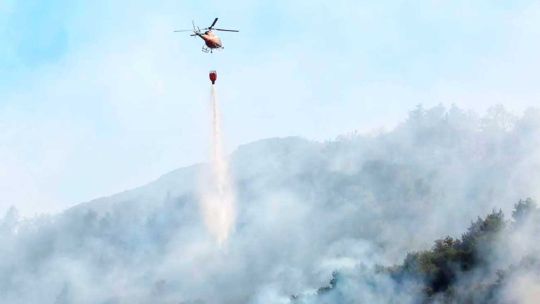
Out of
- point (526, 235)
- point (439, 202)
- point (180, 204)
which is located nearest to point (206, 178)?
point (180, 204)

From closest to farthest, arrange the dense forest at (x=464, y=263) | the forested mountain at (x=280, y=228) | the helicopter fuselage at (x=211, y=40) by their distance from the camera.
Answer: the helicopter fuselage at (x=211, y=40) < the dense forest at (x=464, y=263) < the forested mountain at (x=280, y=228)

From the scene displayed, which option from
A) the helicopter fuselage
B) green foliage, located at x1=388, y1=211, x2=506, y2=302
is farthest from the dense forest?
the helicopter fuselage

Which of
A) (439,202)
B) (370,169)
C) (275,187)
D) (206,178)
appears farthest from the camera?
(206,178)

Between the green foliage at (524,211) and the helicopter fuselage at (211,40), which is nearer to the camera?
the helicopter fuselage at (211,40)

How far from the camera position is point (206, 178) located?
177875 mm

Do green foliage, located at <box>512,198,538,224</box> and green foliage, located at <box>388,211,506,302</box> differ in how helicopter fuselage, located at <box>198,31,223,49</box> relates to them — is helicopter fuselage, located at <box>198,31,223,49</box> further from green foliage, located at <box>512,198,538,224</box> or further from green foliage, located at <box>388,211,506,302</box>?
green foliage, located at <box>512,198,538,224</box>

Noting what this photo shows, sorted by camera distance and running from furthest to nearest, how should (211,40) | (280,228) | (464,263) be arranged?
(280,228) → (464,263) → (211,40)

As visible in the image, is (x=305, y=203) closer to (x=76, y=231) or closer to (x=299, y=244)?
(x=299, y=244)

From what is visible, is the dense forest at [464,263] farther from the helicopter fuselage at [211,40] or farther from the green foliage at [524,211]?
the helicopter fuselage at [211,40]

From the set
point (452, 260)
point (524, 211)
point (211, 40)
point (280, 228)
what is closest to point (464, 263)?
point (452, 260)

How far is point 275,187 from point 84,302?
142ft

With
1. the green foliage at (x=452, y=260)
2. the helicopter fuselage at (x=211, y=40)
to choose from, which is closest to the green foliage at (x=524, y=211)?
the green foliage at (x=452, y=260)

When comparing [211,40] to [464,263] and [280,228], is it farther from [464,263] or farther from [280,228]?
[280,228]

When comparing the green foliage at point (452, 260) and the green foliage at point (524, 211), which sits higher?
the green foliage at point (524, 211)
